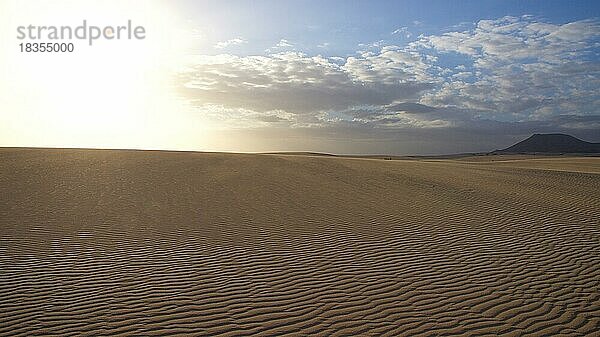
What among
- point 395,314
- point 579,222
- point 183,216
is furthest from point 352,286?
point 579,222

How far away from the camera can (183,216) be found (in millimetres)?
14242

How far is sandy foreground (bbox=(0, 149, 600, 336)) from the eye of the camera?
6156 millimetres

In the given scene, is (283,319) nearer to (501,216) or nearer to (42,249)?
(42,249)

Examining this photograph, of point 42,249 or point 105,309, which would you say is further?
point 42,249

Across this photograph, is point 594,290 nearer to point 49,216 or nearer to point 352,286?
point 352,286

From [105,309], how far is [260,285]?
2.24 m

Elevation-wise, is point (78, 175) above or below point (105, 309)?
above

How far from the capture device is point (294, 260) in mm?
9211

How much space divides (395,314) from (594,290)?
10.6 ft

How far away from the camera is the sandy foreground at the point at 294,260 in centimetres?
616

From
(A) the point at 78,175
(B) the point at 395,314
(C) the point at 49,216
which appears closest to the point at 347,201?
(C) the point at 49,216

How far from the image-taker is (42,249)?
10.2 meters

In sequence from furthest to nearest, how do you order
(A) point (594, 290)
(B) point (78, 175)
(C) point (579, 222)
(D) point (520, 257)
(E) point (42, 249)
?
(B) point (78, 175)
(C) point (579, 222)
(E) point (42, 249)
(D) point (520, 257)
(A) point (594, 290)

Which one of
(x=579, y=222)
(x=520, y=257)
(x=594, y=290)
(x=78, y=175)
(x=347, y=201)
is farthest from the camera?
(x=78, y=175)
